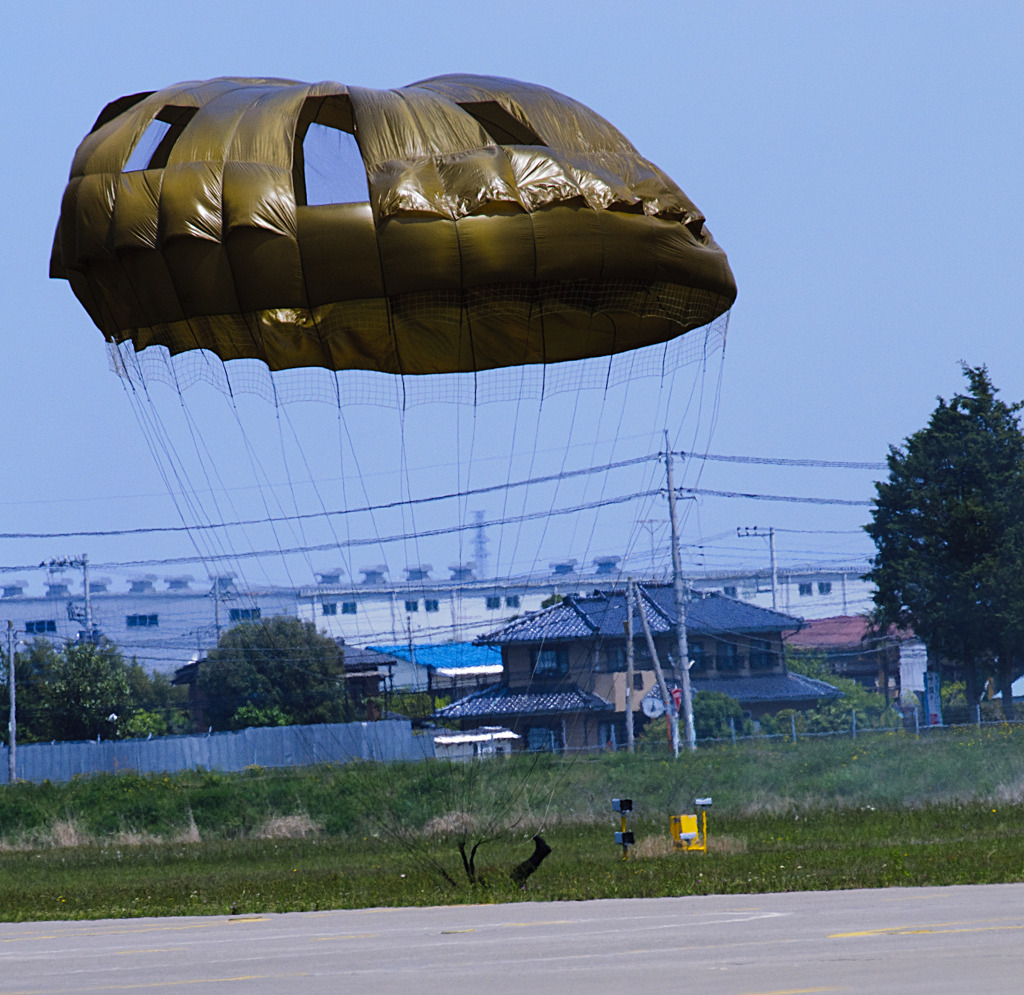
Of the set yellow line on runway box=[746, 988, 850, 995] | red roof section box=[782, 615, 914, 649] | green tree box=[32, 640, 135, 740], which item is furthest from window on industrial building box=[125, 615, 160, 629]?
yellow line on runway box=[746, 988, 850, 995]

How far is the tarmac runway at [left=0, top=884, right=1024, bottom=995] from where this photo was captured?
901 centimetres

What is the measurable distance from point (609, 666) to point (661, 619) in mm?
5141

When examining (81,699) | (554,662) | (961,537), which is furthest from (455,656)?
(961,537)

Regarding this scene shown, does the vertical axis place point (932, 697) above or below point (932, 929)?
below

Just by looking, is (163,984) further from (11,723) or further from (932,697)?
(932,697)

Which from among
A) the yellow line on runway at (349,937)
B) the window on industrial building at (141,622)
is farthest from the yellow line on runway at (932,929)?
the window on industrial building at (141,622)

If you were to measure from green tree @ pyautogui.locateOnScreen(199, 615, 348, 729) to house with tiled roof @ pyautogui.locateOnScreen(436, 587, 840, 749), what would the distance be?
25.1 feet

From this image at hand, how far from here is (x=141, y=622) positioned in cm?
11588

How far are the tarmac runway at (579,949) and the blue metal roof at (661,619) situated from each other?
148ft

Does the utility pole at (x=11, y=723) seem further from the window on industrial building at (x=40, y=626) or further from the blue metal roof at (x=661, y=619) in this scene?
the window on industrial building at (x=40, y=626)

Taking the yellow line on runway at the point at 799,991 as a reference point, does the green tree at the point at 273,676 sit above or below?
above

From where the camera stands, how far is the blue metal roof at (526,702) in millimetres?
55469

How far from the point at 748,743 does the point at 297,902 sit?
3452cm

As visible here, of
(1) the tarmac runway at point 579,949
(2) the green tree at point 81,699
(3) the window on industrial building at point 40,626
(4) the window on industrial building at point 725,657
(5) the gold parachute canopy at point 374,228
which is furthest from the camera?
(3) the window on industrial building at point 40,626
